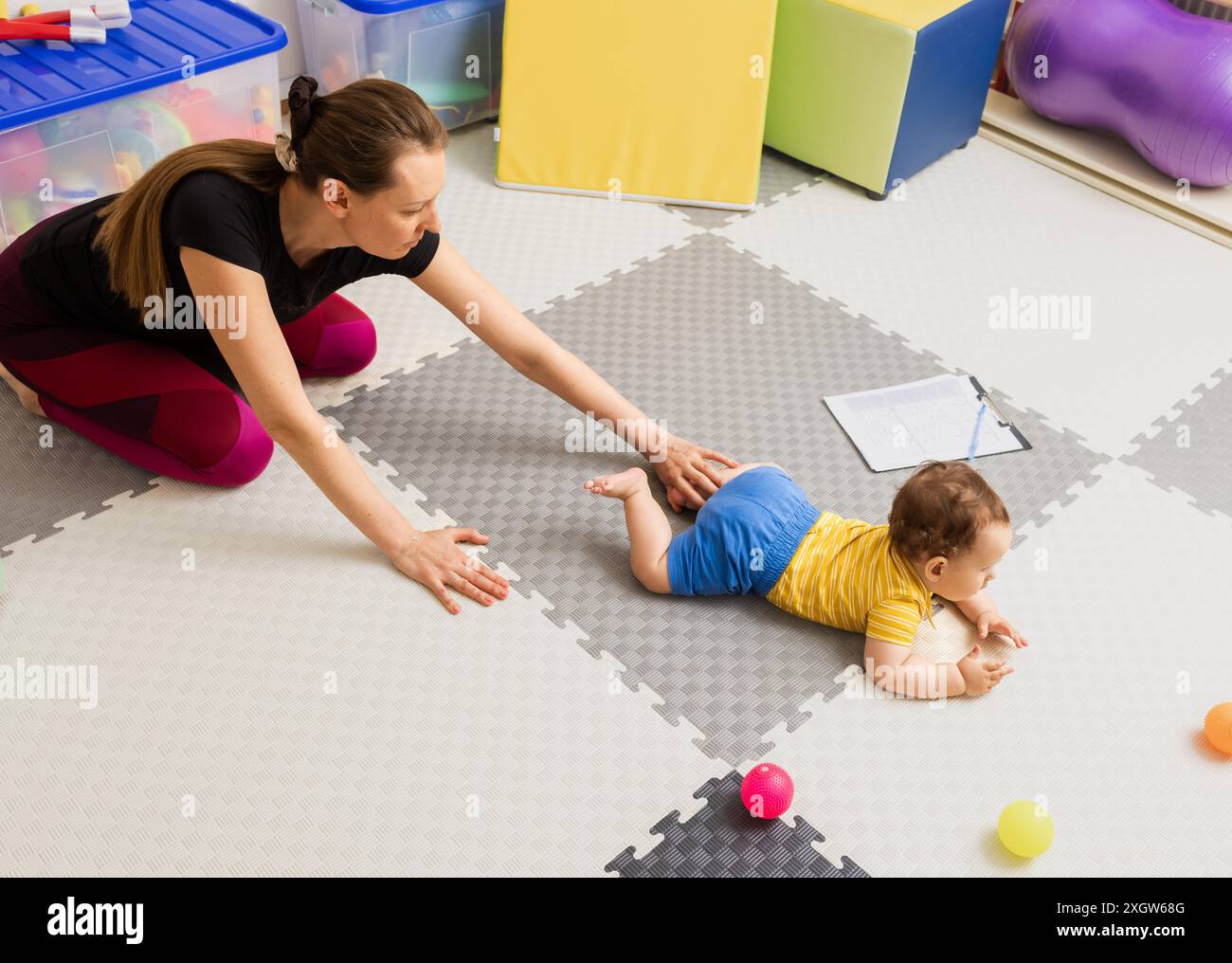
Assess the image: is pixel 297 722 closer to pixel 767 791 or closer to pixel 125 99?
pixel 767 791

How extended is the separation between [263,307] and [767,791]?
2.97 feet

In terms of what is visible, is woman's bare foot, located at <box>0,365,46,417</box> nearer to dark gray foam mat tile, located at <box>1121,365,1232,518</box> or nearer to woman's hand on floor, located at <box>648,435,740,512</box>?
woman's hand on floor, located at <box>648,435,740,512</box>

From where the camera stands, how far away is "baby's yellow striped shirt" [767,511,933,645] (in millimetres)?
1594

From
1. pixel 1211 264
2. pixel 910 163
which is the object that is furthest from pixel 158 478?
pixel 1211 264

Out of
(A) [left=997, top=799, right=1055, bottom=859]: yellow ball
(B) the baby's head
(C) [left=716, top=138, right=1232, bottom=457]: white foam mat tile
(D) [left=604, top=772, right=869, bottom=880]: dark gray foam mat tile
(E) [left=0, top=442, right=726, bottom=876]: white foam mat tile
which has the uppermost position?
(B) the baby's head

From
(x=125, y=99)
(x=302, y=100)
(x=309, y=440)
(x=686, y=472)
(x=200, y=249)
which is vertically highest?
(x=302, y=100)

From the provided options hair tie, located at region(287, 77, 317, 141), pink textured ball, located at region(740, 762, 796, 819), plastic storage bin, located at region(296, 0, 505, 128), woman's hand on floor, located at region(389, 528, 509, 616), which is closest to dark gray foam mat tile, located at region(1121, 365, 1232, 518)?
pink textured ball, located at region(740, 762, 796, 819)

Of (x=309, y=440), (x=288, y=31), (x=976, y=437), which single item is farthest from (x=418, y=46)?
(x=976, y=437)

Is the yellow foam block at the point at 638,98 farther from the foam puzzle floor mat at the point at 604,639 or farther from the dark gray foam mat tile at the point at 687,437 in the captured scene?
the foam puzzle floor mat at the point at 604,639

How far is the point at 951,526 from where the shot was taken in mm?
1523

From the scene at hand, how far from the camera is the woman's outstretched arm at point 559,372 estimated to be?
72.2 inches

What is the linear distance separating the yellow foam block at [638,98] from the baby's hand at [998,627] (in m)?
1.27

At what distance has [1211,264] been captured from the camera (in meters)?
2.54

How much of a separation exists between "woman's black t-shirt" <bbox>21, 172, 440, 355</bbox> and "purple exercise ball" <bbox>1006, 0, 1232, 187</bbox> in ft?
5.66
